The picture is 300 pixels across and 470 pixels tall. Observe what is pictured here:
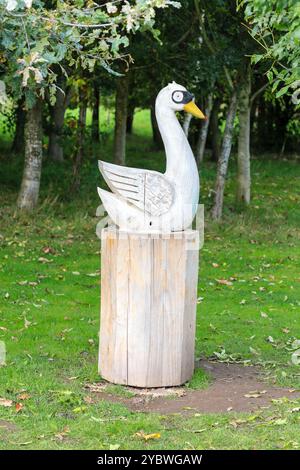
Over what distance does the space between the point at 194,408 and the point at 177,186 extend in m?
1.81

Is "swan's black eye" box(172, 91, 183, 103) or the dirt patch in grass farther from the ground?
"swan's black eye" box(172, 91, 183, 103)

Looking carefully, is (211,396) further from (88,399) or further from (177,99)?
(177,99)

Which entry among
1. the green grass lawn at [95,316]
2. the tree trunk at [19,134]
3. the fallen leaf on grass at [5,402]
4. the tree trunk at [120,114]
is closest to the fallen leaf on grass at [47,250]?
the green grass lawn at [95,316]

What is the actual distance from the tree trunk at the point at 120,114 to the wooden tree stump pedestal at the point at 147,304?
9.02m

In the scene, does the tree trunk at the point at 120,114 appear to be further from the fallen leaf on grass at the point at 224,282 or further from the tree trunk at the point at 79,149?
the fallen leaf on grass at the point at 224,282

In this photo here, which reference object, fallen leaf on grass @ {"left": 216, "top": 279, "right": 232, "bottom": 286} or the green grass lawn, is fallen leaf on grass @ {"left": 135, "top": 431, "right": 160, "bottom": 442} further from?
fallen leaf on grass @ {"left": 216, "top": 279, "right": 232, "bottom": 286}

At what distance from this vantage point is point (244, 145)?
14.8 m

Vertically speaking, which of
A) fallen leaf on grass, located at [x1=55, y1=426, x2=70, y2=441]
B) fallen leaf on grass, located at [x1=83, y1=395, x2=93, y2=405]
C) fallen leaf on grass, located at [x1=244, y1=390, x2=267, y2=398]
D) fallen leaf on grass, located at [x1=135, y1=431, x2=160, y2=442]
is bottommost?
fallen leaf on grass, located at [x1=55, y1=426, x2=70, y2=441]

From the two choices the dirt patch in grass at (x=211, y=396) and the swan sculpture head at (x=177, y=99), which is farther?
the swan sculpture head at (x=177, y=99)

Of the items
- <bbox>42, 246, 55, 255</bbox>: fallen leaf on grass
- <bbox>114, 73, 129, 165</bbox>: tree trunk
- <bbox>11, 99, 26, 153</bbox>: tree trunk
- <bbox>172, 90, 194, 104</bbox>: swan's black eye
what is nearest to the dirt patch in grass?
<bbox>172, 90, 194, 104</bbox>: swan's black eye

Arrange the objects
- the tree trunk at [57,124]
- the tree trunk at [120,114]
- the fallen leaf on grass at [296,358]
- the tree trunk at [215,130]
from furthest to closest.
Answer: the tree trunk at [215,130]
the tree trunk at [57,124]
the tree trunk at [120,114]
the fallen leaf on grass at [296,358]

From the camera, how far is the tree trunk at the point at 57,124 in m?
17.2

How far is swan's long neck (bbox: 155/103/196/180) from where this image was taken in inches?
261

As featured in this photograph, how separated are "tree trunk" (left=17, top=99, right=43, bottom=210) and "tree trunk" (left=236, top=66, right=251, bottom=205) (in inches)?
144
